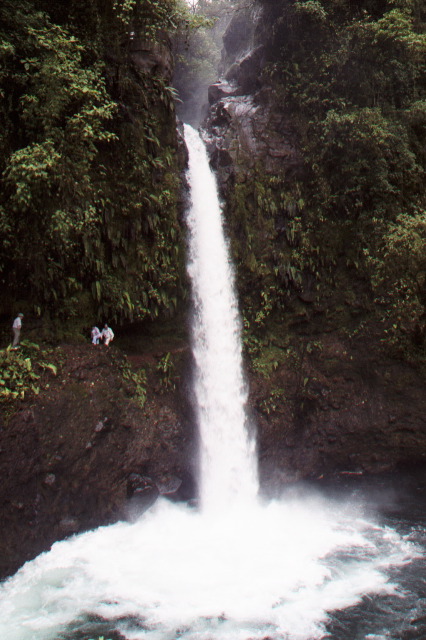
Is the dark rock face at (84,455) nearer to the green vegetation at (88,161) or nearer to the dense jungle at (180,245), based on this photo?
the dense jungle at (180,245)

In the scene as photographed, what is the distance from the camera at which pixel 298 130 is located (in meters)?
14.7

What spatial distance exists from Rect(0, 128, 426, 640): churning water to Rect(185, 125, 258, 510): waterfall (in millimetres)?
31

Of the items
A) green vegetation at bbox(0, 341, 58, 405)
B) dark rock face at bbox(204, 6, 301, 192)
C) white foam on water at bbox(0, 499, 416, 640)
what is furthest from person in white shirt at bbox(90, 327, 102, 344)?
dark rock face at bbox(204, 6, 301, 192)

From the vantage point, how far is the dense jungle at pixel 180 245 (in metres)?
9.23

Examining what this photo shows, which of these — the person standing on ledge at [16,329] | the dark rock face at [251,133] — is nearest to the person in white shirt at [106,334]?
the person standing on ledge at [16,329]

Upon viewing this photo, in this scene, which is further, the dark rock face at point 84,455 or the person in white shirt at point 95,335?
the person in white shirt at point 95,335

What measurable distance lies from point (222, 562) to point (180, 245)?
26.9 feet

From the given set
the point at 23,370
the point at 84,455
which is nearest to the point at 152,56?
the point at 23,370

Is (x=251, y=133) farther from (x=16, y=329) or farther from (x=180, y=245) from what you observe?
(x=16, y=329)

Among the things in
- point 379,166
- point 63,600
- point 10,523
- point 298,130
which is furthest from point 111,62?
point 63,600

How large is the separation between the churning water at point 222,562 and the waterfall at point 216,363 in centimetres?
3

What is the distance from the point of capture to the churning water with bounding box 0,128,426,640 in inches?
300

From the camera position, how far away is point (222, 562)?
9445mm

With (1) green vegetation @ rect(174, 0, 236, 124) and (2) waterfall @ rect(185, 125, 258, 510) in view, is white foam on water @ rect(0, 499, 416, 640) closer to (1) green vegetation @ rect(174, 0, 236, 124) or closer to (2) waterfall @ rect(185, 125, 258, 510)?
(2) waterfall @ rect(185, 125, 258, 510)
